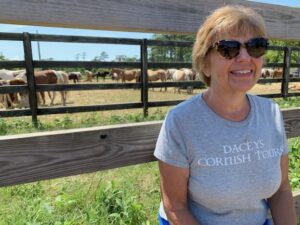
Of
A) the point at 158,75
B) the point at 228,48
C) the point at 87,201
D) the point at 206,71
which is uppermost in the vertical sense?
the point at 228,48

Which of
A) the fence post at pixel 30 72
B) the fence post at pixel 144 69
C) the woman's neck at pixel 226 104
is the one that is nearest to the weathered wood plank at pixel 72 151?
the woman's neck at pixel 226 104

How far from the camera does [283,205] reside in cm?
163

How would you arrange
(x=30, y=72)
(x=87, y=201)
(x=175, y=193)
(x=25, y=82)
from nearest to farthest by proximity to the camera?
(x=175, y=193), (x=87, y=201), (x=30, y=72), (x=25, y=82)

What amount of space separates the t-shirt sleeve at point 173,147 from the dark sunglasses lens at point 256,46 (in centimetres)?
43

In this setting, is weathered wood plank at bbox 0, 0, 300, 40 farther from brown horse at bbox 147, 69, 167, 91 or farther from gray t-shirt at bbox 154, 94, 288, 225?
brown horse at bbox 147, 69, 167, 91

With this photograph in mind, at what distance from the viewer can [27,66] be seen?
5320 mm

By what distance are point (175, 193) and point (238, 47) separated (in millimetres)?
667

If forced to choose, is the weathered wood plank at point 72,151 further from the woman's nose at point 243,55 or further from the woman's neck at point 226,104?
the woman's nose at point 243,55

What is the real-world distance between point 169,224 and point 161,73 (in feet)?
65.7

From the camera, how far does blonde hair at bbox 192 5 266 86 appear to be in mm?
1433

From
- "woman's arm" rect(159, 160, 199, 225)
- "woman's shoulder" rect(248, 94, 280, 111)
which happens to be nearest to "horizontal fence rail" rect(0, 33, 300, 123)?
"woman's shoulder" rect(248, 94, 280, 111)

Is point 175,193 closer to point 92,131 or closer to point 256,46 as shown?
point 92,131

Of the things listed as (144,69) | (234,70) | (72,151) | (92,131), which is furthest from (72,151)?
(144,69)

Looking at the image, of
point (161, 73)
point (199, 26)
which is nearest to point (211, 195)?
point (199, 26)
